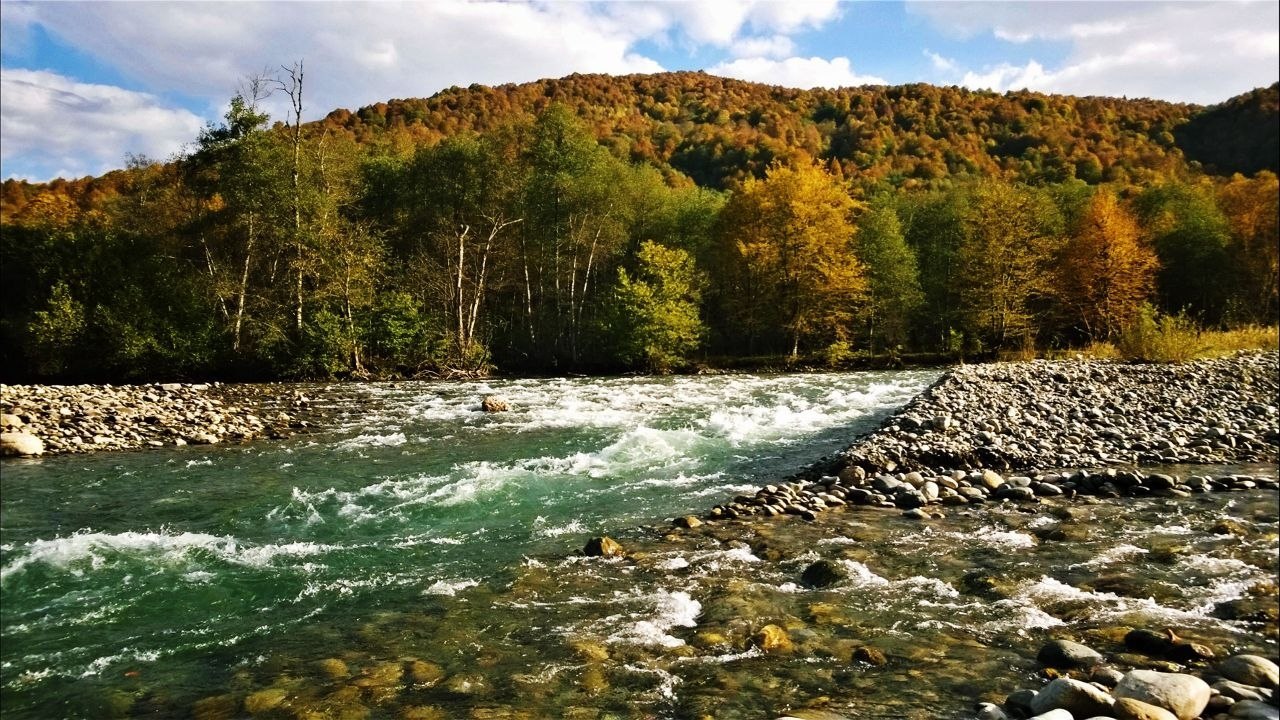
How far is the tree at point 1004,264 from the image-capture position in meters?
31.0

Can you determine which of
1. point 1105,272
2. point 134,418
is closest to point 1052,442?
point 134,418

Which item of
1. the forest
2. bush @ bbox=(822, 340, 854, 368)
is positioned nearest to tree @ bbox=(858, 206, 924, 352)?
the forest

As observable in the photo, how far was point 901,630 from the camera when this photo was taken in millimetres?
5152

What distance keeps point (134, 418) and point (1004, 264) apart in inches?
1267

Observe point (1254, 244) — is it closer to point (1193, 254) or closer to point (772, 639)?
point (1193, 254)

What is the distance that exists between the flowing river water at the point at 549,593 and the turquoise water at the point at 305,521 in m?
0.04

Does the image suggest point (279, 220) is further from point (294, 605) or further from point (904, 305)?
point (904, 305)

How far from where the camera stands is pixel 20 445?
13.5 m

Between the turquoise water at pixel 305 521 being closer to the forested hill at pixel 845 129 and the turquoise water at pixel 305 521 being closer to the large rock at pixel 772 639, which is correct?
the large rock at pixel 772 639

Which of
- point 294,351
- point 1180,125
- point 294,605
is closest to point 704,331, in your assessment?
point 294,351

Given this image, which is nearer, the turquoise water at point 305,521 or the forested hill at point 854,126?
the turquoise water at point 305,521

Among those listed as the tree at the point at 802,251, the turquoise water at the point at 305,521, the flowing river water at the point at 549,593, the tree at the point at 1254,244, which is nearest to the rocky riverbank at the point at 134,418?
the turquoise water at the point at 305,521

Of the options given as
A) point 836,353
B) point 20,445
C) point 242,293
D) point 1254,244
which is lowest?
point 20,445

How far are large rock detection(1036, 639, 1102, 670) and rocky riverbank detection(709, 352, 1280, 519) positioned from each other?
3.49 metres
